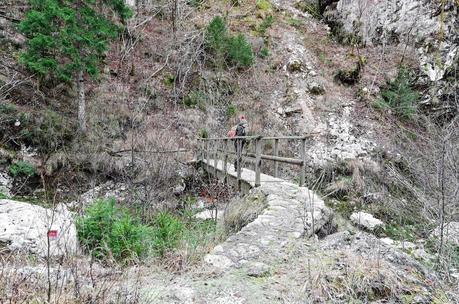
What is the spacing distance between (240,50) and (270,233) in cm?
1431

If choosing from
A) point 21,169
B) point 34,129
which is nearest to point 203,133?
point 34,129

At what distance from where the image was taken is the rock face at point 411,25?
15.8m

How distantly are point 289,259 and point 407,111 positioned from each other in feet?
46.6

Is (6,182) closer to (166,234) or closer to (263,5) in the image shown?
(166,234)

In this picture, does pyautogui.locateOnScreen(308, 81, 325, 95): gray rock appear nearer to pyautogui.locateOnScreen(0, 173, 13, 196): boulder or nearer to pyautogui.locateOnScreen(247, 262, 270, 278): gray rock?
pyautogui.locateOnScreen(0, 173, 13, 196): boulder

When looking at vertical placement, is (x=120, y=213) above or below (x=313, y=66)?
below

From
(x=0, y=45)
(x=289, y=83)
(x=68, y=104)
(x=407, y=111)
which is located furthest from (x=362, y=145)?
(x=0, y=45)

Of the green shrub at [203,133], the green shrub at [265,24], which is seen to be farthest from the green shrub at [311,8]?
the green shrub at [203,133]

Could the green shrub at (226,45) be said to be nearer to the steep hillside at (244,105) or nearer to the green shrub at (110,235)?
the steep hillside at (244,105)

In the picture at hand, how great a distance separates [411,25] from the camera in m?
17.1

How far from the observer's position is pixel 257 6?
839 inches

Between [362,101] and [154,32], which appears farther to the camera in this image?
[154,32]

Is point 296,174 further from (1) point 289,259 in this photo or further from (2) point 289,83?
(1) point 289,259

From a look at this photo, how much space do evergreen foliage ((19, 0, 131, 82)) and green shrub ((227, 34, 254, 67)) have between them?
6290 millimetres
